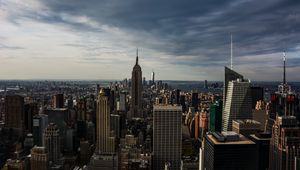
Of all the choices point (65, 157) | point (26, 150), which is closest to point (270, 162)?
point (65, 157)

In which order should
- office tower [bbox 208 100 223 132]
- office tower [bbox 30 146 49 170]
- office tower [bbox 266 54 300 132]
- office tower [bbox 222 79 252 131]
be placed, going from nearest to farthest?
1. office tower [bbox 30 146 49 170]
2. office tower [bbox 266 54 300 132]
3. office tower [bbox 222 79 252 131]
4. office tower [bbox 208 100 223 132]

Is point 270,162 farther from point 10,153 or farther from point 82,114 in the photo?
point 82,114

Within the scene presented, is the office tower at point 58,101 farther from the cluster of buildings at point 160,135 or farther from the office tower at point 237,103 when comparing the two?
the office tower at point 237,103

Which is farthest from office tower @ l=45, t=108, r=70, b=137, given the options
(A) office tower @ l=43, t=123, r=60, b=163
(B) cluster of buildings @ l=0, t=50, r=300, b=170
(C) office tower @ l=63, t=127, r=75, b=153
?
(A) office tower @ l=43, t=123, r=60, b=163

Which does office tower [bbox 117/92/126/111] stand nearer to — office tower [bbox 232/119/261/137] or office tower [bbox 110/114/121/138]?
office tower [bbox 110/114/121/138]

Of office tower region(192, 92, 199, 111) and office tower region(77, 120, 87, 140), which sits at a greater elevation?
office tower region(192, 92, 199, 111)

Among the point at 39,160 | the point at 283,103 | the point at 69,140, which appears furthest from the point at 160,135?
the point at 283,103
